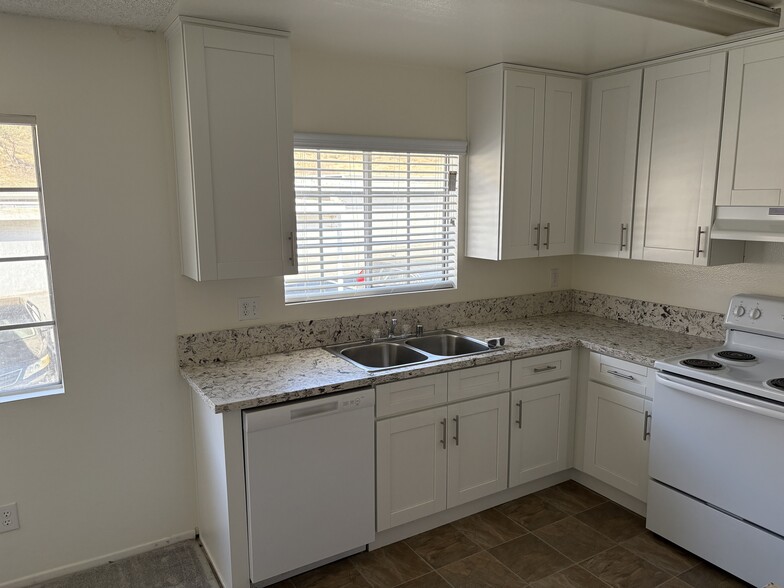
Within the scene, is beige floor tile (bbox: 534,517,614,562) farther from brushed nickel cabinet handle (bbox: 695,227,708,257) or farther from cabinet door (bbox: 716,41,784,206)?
cabinet door (bbox: 716,41,784,206)

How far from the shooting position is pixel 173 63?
238 centimetres

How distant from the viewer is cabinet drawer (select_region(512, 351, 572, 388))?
297 centimetres

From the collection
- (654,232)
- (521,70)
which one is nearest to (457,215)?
(521,70)

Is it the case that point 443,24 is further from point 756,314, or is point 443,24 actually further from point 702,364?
point 756,314

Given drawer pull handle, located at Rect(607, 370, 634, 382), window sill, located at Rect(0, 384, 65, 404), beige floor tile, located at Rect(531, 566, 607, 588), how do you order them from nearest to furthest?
window sill, located at Rect(0, 384, 65, 404), beige floor tile, located at Rect(531, 566, 607, 588), drawer pull handle, located at Rect(607, 370, 634, 382)

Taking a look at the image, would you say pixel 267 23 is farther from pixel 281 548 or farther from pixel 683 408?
pixel 683 408

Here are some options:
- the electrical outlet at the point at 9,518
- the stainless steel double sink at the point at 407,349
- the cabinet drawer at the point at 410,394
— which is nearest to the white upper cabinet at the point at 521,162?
the stainless steel double sink at the point at 407,349

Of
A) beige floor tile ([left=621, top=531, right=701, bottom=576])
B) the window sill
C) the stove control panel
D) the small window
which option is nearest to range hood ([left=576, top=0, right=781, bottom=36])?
the stove control panel

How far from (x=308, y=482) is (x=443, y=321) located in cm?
137

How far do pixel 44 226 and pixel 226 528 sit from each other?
1462 mm

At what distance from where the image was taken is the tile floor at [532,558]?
2.48 meters

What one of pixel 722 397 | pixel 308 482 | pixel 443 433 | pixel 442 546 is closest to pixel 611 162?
pixel 722 397

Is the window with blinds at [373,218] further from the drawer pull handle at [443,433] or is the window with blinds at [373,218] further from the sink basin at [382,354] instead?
the drawer pull handle at [443,433]

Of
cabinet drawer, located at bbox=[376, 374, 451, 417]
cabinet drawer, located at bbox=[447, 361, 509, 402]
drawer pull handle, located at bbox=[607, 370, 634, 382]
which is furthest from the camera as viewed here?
drawer pull handle, located at bbox=[607, 370, 634, 382]
